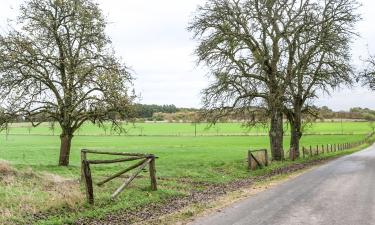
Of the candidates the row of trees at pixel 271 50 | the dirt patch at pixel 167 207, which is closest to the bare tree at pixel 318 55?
the row of trees at pixel 271 50

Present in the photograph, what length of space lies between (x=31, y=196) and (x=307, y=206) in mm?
8754

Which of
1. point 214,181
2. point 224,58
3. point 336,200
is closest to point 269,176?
point 214,181

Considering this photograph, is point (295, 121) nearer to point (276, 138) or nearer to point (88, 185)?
point (276, 138)

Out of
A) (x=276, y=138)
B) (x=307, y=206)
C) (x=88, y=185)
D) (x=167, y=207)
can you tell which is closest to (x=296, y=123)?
(x=276, y=138)

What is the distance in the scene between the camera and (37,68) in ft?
90.0

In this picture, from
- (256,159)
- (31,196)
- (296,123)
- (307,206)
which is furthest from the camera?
(296,123)

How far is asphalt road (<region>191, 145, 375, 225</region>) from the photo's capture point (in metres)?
12.0

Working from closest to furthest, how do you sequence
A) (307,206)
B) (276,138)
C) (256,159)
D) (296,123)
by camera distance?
(307,206) < (256,159) < (276,138) < (296,123)

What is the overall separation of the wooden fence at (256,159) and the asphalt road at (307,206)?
23.3 ft

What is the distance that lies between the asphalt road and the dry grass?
4.10 meters

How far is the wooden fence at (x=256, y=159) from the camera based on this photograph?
2791 centimetres

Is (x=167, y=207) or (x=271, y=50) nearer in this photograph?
(x=167, y=207)

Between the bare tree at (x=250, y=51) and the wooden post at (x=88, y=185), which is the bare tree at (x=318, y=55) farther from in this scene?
the wooden post at (x=88, y=185)

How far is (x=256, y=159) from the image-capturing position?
1127 inches
